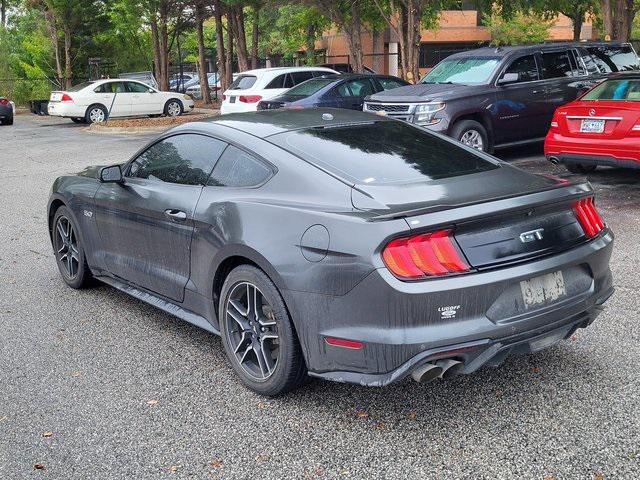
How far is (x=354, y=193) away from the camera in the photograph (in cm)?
397

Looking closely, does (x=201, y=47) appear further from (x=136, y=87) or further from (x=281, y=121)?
(x=281, y=121)

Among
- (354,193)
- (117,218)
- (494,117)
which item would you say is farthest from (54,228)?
(494,117)

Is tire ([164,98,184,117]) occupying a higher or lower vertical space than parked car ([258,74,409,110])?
lower

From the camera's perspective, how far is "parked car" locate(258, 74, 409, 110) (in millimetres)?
15651

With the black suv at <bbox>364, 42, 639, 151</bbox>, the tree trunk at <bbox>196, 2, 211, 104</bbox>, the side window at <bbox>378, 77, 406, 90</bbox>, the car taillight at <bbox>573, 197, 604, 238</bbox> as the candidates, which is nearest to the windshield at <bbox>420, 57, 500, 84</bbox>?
the black suv at <bbox>364, 42, 639, 151</bbox>

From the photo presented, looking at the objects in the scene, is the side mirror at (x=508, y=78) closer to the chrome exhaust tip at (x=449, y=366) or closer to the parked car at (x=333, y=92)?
the parked car at (x=333, y=92)

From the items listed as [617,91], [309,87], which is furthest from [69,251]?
[309,87]

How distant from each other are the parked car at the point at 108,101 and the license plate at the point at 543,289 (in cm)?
2496

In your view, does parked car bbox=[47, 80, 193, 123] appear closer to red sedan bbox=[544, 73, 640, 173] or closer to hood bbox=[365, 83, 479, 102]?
hood bbox=[365, 83, 479, 102]

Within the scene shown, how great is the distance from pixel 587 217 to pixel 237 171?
6.80 feet

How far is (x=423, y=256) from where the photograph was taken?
3.58 meters

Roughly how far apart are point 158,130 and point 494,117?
13446 millimetres

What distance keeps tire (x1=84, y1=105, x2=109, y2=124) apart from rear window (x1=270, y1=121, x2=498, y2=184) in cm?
2373

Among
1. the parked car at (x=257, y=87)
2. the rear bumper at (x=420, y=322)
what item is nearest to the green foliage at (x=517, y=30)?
the parked car at (x=257, y=87)
